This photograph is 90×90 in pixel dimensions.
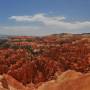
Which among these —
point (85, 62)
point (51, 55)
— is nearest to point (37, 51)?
point (51, 55)

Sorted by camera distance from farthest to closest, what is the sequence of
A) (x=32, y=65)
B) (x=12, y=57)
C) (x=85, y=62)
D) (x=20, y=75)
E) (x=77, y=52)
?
(x=77, y=52) → (x=12, y=57) → (x=85, y=62) → (x=32, y=65) → (x=20, y=75)

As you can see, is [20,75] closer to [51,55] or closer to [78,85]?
[51,55]

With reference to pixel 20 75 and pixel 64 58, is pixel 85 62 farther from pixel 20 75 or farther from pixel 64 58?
pixel 20 75

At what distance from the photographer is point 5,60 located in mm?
90188

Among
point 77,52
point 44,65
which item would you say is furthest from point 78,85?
point 77,52

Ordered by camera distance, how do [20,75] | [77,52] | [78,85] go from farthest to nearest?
[77,52]
[20,75]
[78,85]

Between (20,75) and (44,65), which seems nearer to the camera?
(20,75)

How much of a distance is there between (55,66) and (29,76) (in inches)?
355

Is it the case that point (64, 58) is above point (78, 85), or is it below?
below

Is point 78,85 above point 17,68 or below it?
above

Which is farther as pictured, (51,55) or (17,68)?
(51,55)

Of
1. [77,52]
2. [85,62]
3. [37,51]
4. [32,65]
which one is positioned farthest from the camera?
[37,51]

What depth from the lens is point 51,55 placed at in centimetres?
9712

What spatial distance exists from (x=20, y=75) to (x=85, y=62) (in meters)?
23.1
